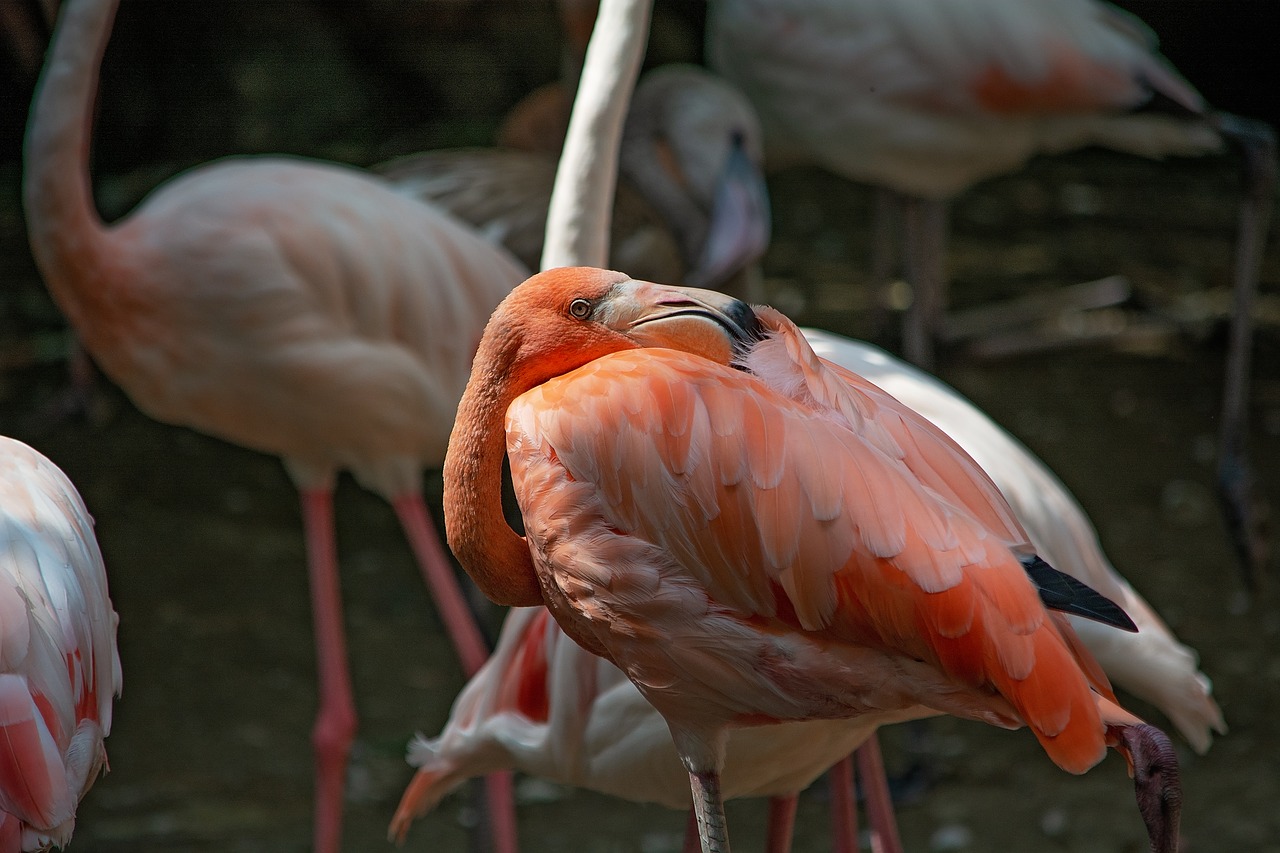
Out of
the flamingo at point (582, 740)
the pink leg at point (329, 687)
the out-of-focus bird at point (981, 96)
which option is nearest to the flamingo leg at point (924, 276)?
the out-of-focus bird at point (981, 96)

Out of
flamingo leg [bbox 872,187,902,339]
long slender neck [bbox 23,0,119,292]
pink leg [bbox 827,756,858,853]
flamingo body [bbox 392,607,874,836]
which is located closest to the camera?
flamingo body [bbox 392,607,874,836]

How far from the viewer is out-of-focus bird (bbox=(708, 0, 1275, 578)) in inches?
147

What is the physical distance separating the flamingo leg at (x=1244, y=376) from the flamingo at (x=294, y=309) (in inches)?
73.5

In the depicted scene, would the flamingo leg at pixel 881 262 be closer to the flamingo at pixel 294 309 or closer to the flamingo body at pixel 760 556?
the flamingo at pixel 294 309

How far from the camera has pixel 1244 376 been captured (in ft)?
12.5

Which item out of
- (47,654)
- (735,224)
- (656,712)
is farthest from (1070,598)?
(735,224)

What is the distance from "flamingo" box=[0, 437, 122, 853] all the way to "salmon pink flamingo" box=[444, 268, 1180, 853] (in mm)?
444

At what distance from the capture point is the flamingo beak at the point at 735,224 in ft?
10.5

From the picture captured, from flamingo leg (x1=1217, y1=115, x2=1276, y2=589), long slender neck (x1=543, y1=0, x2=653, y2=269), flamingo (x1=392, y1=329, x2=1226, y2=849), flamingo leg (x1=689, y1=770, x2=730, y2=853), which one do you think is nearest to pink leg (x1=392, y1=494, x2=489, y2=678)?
flamingo (x1=392, y1=329, x2=1226, y2=849)

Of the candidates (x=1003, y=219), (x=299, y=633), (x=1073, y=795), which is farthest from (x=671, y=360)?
(x=1003, y=219)

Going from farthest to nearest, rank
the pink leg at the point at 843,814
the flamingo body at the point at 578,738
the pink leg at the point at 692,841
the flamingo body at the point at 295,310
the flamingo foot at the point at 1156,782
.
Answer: the flamingo body at the point at 295,310 → the pink leg at the point at 843,814 → the pink leg at the point at 692,841 → the flamingo body at the point at 578,738 → the flamingo foot at the point at 1156,782

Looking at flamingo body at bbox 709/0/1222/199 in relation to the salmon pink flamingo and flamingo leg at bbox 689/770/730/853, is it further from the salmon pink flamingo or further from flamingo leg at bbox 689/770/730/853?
flamingo leg at bbox 689/770/730/853

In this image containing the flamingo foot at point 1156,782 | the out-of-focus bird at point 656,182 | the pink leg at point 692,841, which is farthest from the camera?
the out-of-focus bird at point 656,182

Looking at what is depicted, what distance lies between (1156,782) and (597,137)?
1.18 metres
